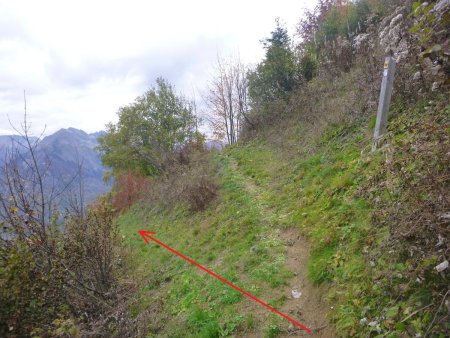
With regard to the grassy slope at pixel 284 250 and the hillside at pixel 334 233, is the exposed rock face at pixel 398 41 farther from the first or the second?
the grassy slope at pixel 284 250

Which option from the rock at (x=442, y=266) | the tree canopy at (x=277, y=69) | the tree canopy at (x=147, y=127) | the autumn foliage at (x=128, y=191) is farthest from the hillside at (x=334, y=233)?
the tree canopy at (x=147, y=127)

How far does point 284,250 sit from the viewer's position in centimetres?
521

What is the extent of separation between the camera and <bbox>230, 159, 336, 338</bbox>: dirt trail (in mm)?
3480

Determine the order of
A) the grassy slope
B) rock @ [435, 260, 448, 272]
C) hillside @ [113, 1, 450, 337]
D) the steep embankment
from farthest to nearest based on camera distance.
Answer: the steep embankment < the grassy slope < hillside @ [113, 1, 450, 337] < rock @ [435, 260, 448, 272]

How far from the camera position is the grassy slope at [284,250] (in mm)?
3053

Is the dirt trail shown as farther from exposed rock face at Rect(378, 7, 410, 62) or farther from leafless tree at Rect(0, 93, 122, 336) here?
exposed rock face at Rect(378, 7, 410, 62)

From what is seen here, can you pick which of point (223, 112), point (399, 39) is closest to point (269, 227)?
point (399, 39)

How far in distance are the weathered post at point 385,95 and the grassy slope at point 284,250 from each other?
0.79ft

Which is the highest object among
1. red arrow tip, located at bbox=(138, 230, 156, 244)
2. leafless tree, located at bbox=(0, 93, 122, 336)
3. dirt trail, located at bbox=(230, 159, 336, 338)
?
leafless tree, located at bbox=(0, 93, 122, 336)

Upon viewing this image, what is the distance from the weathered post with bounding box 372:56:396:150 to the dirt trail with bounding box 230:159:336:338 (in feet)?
7.71

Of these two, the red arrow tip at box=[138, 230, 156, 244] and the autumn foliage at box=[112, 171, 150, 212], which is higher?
the autumn foliage at box=[112, 171, 150, 212]

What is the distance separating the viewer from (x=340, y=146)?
7.43 meters

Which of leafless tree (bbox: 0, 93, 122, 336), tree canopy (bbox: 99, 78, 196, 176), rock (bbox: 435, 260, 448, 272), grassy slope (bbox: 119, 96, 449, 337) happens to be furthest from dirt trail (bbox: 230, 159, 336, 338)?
tree canopy (bbox: 99, 78, 196, 176)

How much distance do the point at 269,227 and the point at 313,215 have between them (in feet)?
3.47
